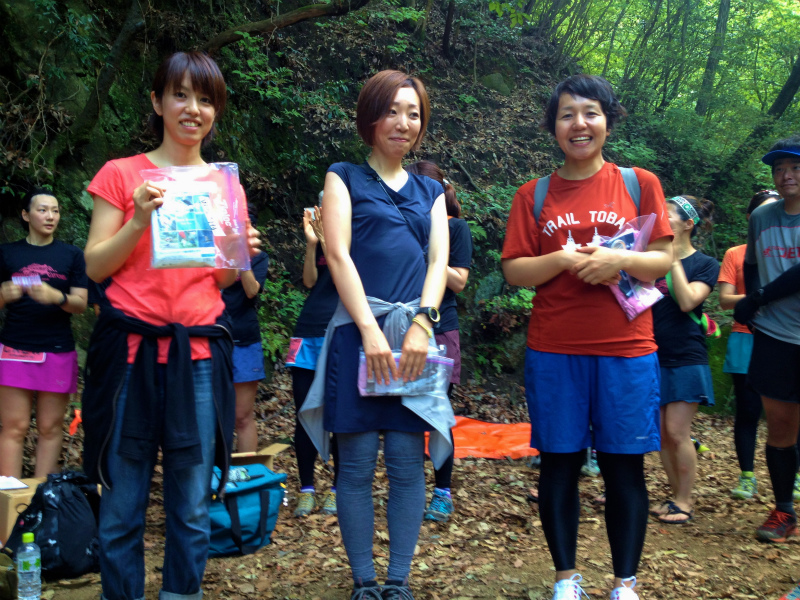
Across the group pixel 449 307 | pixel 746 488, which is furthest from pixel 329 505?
pixel 746 488

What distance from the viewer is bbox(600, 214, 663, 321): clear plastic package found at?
2654 millimetres

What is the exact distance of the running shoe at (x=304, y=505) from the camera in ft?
13.5

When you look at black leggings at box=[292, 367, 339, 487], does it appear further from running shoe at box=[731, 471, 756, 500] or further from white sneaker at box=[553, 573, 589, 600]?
running shoe at box=[731, 471, 756, 500]

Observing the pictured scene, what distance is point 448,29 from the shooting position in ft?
44.8

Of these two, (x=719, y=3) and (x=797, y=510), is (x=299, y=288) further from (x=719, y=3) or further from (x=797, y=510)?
(x=719, y=3)

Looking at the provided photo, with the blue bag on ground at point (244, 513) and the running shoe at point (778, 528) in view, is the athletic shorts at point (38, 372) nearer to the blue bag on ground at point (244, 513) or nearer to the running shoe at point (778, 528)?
the blue bag on ground at point (244, 513)

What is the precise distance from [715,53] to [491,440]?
12.6 m

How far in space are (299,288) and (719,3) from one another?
1307cm

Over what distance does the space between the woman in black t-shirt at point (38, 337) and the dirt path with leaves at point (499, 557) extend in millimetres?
865

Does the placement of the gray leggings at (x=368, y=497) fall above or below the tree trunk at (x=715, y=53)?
below

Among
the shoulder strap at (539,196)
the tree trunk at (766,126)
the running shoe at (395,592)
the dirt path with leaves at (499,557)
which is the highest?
the tree trunk at (766,126)

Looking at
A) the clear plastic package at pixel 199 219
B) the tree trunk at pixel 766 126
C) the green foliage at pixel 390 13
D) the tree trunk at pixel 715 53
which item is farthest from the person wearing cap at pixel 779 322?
the tree trunk at pixel 715 53

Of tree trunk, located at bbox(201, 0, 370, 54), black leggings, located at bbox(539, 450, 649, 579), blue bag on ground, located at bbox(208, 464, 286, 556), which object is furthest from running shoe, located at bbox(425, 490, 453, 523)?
tree trunk, located at bbox(201, 0, 370, 54)

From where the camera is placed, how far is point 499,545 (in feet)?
12.3
